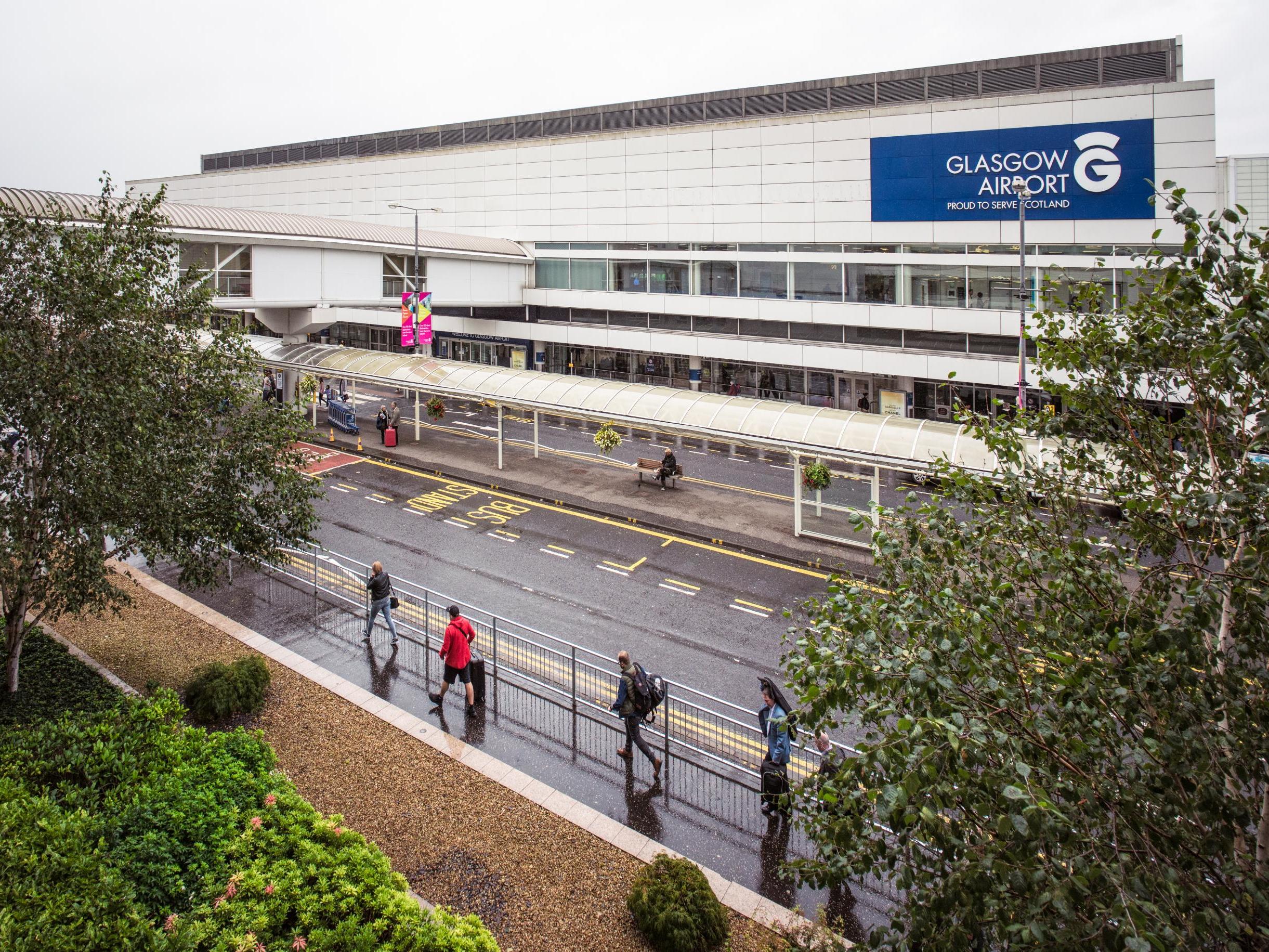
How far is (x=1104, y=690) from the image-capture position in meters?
3.97

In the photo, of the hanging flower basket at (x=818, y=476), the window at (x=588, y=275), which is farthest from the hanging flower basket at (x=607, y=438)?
the window at (x=588, y=275)

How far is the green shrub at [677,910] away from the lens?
24.0ft

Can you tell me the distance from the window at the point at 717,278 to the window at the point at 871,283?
5.79 m

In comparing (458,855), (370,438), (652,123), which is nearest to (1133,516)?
(458,855)

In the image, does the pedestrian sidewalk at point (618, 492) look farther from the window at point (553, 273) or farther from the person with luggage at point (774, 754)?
the window at point (553, 273)

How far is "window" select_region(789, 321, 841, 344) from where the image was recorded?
3584cm

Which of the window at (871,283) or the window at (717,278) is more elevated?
the window at (717,278)

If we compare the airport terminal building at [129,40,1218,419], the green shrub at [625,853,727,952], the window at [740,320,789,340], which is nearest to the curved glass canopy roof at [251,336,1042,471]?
the airport terminal building at [129,40,1218,419]

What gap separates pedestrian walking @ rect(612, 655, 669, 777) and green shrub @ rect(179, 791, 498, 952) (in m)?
3.57

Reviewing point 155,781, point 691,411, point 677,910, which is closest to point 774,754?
point 677,910

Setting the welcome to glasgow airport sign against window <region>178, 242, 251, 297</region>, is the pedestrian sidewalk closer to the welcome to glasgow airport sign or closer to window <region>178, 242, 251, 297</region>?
window <region>178, 242, 251, 297</region>

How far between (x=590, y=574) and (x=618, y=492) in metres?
6.78

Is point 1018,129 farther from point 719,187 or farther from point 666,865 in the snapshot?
point 666,865

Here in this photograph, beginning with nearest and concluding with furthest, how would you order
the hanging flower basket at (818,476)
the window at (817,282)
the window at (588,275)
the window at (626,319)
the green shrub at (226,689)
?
1. the green shrub at (226,689)
2. the hanging flower basket at (818,476)
3. the window at (817,282)
4. the window at (626,319)
5. the window at (588,275)
